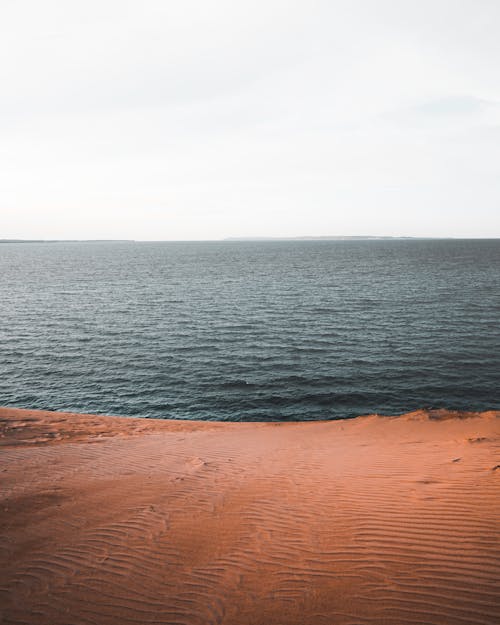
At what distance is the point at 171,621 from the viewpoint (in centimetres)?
580

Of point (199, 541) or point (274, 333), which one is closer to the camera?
point (199, 541)

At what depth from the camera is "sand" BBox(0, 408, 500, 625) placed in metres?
5.94

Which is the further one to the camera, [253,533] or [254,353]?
[254,353]

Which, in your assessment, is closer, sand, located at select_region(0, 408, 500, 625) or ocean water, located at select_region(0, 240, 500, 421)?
sand, located at select_region(0, 408, 500, 625)

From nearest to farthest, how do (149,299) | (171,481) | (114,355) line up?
1. (171,481)
2. (114,355)
3. (149,299)

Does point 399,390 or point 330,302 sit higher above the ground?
point 330,302

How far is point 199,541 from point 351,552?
3.01 metres

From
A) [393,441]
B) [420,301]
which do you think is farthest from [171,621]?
[420,301]

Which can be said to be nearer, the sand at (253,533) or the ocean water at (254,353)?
the sand at (253,533)

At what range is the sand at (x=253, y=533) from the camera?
5938 mm

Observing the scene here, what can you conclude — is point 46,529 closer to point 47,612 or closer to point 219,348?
point 47,612

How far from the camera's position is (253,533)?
7883mm

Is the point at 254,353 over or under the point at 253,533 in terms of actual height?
under

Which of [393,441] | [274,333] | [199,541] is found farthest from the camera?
[274,333]
